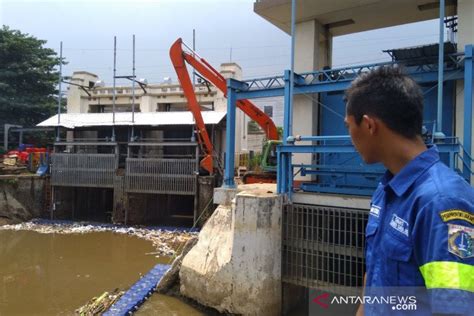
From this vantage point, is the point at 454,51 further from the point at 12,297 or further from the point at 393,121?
the point at 12,297

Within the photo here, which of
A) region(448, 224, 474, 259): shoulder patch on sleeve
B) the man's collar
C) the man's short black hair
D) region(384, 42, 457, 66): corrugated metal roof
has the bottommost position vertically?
region(448, 224, 474, 259): shoulder patch on sleeve

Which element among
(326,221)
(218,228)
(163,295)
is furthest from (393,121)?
(163,295)

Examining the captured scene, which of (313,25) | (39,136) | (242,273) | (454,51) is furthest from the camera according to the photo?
(39,136)

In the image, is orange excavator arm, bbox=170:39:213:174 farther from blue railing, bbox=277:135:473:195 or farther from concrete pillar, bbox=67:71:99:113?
concrete pillar, bbox=67:71:99:113

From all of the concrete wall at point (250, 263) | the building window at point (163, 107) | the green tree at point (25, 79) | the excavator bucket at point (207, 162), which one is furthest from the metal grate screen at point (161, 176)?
the green tree at point (25, 79)

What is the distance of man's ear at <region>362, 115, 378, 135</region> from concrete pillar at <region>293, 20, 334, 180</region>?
840cm

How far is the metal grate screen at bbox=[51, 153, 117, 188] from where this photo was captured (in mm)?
17312

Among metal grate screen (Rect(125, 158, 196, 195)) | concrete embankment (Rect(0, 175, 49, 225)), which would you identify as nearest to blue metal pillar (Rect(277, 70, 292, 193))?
metal grate screen (Rect(125, 158, 196, 195))

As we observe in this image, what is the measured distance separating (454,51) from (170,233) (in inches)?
471

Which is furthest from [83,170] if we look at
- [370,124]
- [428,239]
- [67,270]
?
[428,239]

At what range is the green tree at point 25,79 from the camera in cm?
2297

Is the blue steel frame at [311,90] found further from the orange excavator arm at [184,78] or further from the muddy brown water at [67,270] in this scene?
the orange excavator arm at [184,78]

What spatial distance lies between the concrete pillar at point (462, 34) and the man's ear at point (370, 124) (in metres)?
7.47

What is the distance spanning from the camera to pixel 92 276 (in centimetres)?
1000
